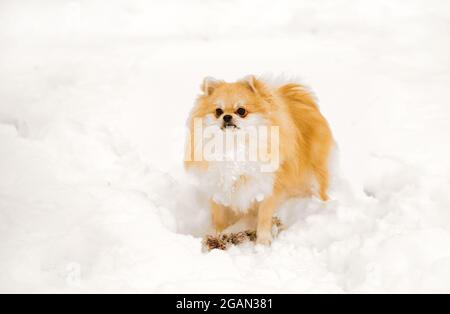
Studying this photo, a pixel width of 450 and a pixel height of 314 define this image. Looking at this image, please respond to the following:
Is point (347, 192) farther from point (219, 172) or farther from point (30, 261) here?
point (30, 261)

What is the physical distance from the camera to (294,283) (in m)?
2.46

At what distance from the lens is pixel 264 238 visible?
3012 mm

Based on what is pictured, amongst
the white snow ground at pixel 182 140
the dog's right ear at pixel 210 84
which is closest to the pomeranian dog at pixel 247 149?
the dog's right ear at pixel 210 84

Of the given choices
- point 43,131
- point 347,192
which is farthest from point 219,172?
point 43,131

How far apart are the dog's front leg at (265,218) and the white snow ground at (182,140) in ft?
0.39

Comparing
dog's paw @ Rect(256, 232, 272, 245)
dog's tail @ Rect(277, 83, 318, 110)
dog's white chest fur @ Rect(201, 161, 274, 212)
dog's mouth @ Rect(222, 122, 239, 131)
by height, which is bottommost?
dog's paw @ Rect(256, 232, 272, 245)

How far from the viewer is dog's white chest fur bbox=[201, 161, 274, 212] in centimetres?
295

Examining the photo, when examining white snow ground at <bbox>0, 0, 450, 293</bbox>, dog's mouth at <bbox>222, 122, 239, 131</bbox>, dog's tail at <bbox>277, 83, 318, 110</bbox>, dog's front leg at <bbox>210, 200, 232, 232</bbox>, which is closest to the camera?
white snow ground at <bbox>0, 0, 450, 293</bbox>

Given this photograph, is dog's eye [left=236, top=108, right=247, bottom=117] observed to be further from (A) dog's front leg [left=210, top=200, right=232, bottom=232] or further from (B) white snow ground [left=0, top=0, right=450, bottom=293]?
(B) white snow ground [left=0, top=0, right=450, bottom=293]

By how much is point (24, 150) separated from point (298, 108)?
6.43 feet

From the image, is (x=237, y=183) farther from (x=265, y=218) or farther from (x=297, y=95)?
(x=297, y=95)

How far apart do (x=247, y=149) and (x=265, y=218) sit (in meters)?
0.47

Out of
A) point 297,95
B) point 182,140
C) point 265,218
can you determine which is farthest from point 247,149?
point 182,140

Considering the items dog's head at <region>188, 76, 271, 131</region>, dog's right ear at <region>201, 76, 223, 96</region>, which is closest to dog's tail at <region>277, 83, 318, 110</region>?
dog's head at <region>188, 76, 271, 131</region>
